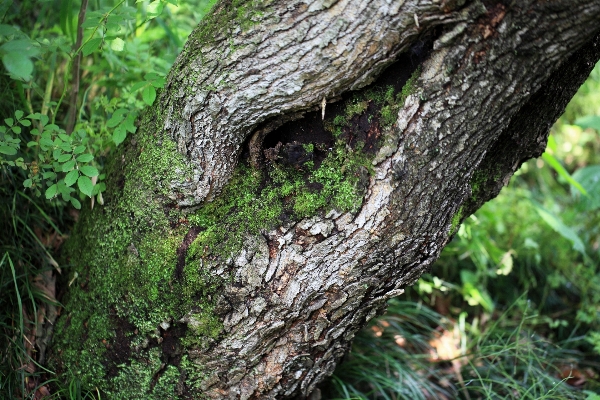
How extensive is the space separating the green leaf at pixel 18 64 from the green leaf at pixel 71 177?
0.48 m

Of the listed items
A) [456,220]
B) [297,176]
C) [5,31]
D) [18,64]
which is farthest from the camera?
[456,220]

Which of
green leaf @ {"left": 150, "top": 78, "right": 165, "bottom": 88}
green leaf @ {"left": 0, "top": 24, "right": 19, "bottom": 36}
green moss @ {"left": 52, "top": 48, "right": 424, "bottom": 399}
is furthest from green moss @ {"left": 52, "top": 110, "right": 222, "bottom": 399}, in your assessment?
green leaf @ {"left": 0, "top": 24, "right": 19, "bottom": 36}

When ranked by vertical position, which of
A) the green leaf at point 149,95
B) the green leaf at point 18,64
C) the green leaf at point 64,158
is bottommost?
the green leaf at point 64,158

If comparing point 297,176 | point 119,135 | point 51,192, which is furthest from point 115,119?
point 297,176

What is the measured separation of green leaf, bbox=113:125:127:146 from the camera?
159 cm

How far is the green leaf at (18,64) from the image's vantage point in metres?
1.07

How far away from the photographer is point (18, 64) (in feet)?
3.53

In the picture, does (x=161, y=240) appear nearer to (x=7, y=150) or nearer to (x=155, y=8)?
(x=7, y=150)

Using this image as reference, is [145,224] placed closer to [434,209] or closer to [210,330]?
[210,330]

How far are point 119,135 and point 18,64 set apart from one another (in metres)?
0.53

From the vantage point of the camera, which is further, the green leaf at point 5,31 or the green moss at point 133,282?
the green moss at point 133,282

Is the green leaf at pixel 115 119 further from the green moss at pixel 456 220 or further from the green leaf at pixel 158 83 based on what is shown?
the green moss at pixel 456 220

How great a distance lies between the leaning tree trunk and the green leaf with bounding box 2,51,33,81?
445mm

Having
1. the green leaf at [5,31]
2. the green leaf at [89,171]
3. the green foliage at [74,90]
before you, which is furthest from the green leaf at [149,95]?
the green leaf at [5,31]
